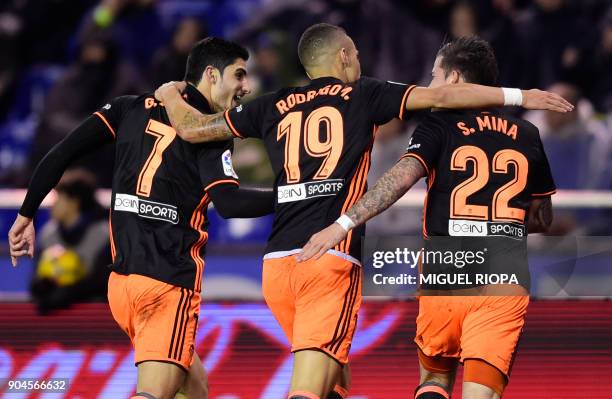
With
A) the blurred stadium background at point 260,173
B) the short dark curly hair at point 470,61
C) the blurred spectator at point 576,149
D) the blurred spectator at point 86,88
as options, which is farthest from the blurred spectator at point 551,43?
the short dark curly hair at point 470,61

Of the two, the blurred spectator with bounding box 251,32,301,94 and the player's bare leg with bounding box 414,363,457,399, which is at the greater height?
the blurred spectator with bounding box 251,32,301,94

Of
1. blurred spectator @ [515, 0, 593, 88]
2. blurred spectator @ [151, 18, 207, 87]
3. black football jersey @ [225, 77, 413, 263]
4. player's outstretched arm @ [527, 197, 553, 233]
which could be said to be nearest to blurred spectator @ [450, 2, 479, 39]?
blurred spectator @ [515, 0, 593, 88]

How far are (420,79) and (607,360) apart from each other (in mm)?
4168

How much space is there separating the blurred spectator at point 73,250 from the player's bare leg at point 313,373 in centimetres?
229

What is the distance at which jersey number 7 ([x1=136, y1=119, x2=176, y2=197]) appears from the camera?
5340 millimetres

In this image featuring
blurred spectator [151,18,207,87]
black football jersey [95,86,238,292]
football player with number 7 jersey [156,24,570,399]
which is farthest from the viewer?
blurred spectator [151,18,207,87]

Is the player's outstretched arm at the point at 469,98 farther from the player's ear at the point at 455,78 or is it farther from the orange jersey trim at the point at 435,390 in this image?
the orange jersey trim at the point at 435,390

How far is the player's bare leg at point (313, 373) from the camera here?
15.9 ft

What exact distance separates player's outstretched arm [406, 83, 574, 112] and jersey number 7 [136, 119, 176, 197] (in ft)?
3.95

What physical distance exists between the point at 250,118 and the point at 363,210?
81 cm

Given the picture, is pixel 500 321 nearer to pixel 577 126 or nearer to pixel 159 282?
pixel 159 282

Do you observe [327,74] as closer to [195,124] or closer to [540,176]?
[195,124]

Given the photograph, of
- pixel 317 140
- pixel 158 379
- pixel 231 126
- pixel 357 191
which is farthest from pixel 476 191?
pixel 158 379

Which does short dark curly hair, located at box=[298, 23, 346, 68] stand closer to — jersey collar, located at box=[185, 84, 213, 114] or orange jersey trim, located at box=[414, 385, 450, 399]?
jersey collar, located at box=[185, 84, 213, 114]
